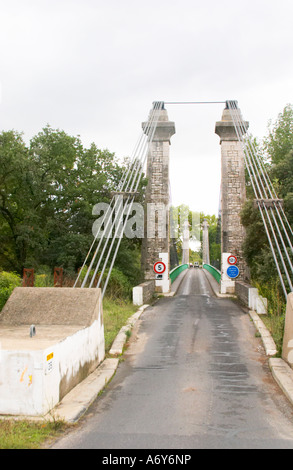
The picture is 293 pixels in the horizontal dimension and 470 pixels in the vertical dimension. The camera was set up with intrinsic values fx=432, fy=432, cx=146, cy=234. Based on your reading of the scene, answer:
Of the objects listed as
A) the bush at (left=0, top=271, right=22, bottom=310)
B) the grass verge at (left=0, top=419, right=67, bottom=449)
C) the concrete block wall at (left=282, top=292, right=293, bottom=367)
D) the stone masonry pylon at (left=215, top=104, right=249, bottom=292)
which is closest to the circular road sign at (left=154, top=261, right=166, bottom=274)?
the stone masonry pylon at (left=215, top=104, right=249, bottom=292)

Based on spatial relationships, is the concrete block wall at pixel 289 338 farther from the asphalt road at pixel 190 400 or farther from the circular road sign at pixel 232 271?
the circular road sign at pixel 232 271

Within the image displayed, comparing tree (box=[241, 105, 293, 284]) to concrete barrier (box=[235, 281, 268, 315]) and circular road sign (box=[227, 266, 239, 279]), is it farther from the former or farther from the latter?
circular road sign (box=[227, 266, 239, 279])

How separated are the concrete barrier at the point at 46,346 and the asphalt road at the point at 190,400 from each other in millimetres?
565

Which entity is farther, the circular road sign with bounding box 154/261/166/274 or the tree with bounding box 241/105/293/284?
the circular road sign with bounding box 154/261/166/274

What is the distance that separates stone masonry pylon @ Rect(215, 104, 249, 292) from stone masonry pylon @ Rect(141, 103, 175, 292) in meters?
3.02

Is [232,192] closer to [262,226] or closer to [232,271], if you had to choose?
[232,271]

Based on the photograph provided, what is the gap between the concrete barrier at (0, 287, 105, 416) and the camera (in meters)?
5.20

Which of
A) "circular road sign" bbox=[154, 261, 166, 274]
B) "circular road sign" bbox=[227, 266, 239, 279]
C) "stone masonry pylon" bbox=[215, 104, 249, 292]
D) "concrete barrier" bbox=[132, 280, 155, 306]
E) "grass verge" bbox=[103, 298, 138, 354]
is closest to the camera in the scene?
"grass verge" bbox=[103, 298, 138, 354]

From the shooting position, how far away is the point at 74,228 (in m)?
22.7

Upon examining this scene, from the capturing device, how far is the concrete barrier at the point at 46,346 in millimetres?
5195

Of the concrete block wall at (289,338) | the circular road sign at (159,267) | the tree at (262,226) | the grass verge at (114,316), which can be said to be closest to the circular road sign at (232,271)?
the tree at (262,226)
